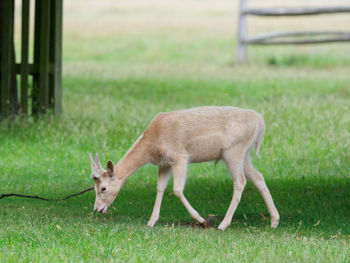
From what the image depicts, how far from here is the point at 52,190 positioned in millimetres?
8391

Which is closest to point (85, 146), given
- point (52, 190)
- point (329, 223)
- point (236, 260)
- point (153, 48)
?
point (52, 190)

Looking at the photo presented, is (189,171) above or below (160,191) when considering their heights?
below

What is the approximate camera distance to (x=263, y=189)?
713cm

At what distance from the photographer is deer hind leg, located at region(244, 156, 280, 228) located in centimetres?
703

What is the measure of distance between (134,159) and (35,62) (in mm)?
5428

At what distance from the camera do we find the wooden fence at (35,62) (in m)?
11.4

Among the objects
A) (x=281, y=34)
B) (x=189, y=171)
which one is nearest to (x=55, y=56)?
(x=189, y=171)

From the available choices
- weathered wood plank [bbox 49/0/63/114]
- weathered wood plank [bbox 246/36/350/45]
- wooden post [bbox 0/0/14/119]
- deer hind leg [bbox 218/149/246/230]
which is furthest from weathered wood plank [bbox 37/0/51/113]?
weathered wood plank [bbox 246/36/350/45]

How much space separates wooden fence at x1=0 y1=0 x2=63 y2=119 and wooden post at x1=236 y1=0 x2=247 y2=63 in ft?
30.6

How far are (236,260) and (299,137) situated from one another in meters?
5.86

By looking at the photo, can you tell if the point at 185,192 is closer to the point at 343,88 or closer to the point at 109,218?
the point at 109,218

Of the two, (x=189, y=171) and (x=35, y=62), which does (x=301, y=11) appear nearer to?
(x=35, y=62)

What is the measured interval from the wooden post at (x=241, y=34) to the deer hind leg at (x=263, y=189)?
44.8ft

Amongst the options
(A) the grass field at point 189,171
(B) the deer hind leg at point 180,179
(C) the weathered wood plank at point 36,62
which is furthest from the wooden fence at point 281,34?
(B) the deer hind leg at point 180,179
